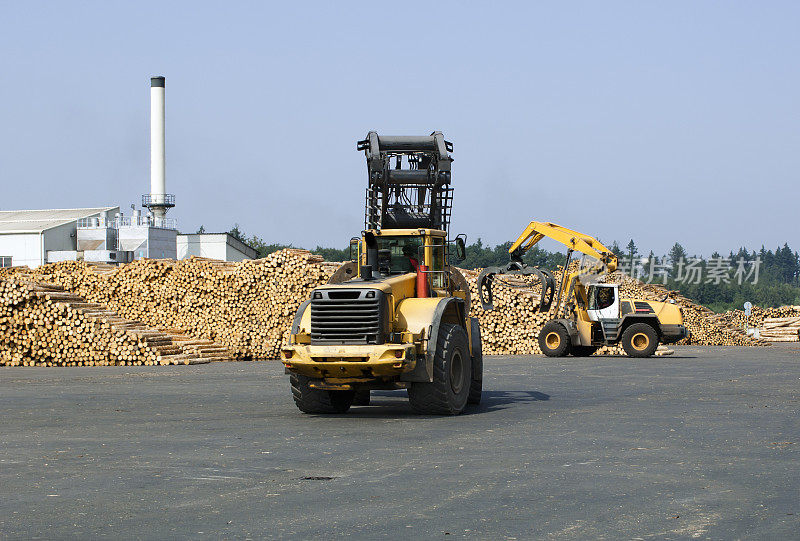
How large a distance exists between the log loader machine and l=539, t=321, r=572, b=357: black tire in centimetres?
1660

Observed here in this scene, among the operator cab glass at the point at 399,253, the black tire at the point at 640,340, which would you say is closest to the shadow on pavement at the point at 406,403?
the operator cab glass at the point at 399,253

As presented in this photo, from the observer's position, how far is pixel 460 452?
10500 mm

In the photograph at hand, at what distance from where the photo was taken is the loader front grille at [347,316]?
13492 mm

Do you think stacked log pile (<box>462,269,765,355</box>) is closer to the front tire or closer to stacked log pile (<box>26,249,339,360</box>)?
stacked log pile (<box>26,249,339,360</box>)

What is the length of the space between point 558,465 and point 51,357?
2235 centimetres

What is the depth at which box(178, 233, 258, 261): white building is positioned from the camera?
69.9 m

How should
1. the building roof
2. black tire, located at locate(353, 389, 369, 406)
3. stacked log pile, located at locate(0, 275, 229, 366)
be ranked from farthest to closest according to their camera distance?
the building roof → stacked log pile, located at locate(0, 275, 229, 366) → black tire, located at locate(353, 389, 369, 406)

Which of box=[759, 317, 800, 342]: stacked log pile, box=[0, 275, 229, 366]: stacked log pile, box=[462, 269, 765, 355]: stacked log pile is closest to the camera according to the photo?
box=[0, 275, 229, 366]: stacked log pile

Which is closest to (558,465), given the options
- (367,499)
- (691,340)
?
(367,499)

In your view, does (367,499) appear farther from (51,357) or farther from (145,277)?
(145,277)

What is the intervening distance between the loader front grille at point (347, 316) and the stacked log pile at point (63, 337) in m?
15.7

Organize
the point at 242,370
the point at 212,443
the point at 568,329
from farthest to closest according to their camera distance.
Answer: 1. the point at 568,329
2. the point at 242,370
3. the point at 212,443

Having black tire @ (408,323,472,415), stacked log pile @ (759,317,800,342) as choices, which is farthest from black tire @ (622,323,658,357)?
stacked log pile @ (759,317,800,342)

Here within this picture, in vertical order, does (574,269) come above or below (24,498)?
above
